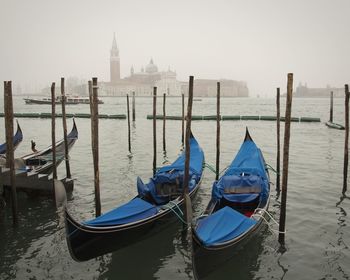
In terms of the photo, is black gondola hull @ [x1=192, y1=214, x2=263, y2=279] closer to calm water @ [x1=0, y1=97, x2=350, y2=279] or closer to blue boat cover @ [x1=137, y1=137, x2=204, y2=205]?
calm water @ [x1=0, y1=97, x2=350, y2=279]

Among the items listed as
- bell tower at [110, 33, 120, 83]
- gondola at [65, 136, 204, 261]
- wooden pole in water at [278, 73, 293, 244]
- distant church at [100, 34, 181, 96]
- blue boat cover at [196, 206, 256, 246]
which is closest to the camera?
blue boat cover at [196, 206, 256, 246]

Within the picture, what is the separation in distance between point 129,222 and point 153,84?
146290 millimetres

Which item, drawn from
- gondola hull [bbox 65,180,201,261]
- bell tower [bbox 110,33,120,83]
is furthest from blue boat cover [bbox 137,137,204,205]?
bell tower [bbox 110,33,120,83]

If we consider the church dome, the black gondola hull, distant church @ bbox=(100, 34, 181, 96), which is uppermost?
the church dome

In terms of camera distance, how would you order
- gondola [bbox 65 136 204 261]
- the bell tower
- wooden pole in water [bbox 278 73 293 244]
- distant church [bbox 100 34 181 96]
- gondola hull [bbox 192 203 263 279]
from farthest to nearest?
the bell tower
distant church [bbox 100 34 181 96]
wooden pole in water [bbox 278 73 293 244]
gondola [bbox 65 136 204 261]
gondola hull [bbox 192 203 263 279]

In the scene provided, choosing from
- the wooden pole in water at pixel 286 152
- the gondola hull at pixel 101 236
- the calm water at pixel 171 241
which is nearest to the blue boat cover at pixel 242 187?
the calm water at pixel 171 241

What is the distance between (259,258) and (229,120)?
2580 cm

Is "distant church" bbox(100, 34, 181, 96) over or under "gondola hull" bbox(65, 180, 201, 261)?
over

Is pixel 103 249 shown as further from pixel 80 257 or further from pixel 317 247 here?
pixel 317 247

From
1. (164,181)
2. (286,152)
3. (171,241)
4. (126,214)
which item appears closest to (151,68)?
(164,181)

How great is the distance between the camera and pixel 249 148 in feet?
33.9

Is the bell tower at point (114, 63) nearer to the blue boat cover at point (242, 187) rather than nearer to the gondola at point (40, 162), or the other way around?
the gondola at point (40, 162)

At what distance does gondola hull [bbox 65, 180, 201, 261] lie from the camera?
5.31 metres

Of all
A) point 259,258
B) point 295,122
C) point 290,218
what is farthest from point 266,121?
point 259,258
